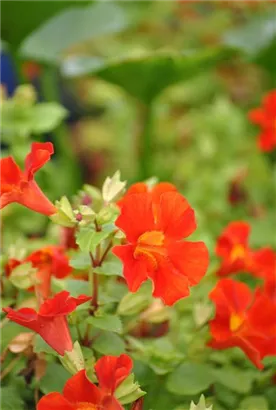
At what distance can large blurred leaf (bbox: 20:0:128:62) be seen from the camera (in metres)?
1.38

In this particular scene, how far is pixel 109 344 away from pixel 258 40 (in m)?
0.94

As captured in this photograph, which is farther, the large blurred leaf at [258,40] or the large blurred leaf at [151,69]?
the large blurred leaf at [258,40]

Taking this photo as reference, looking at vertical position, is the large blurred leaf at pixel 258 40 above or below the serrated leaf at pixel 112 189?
above

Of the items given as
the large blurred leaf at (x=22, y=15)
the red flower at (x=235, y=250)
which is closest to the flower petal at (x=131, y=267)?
the red flower at (x=235, y=250)

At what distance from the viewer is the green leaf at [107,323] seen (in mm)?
643

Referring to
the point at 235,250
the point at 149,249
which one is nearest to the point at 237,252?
the point at 235,250

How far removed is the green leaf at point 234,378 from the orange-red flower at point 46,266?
7.1 inches

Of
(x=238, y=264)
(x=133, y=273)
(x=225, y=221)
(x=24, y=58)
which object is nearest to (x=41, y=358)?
(x=133, y=273)

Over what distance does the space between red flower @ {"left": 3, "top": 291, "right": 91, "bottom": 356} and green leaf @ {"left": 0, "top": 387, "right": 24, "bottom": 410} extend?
0.08 metres

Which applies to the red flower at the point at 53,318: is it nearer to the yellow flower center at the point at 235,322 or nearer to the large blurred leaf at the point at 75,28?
the yellow flower center at the point at 235,322

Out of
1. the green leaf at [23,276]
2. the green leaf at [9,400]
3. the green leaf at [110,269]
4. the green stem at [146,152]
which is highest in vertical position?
the green leaf at [110,269]

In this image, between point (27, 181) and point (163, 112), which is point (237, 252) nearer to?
point (27, 181)

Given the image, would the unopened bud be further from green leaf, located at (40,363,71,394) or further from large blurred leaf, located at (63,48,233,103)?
green leaf, located at (40,363,71,394)

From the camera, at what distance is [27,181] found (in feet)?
2.15
